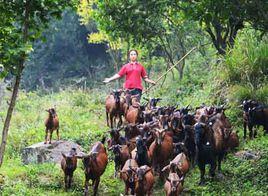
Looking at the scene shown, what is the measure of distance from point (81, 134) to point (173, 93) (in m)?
6.13

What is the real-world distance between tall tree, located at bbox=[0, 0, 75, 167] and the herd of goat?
295 cm

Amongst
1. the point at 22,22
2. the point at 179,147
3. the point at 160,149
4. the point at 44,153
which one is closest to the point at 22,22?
the point at 22,22

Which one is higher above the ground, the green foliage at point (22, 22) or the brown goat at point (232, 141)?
the green foliage at point (22, 22)

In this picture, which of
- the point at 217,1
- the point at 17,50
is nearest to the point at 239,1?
the point at 217,1

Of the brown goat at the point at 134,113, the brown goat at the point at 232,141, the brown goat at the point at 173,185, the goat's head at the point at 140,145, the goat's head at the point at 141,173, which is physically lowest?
the brown goat at the point at 173,185

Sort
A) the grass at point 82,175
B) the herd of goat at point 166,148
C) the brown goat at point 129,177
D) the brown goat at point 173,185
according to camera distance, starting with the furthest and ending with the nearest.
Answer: the grass at point 82,175 < the herd of goat at point 166,148 < the brown goat at point 129,177 < the brown goat at point 173,185

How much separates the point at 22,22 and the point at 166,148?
4398 millimetres

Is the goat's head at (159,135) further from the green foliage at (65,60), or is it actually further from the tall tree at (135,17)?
the green foliage at (65,60)

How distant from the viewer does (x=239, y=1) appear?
830cm

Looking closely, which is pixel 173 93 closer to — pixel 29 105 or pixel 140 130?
pixel 29 105

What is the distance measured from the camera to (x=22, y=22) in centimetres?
621

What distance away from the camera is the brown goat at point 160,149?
955 cm

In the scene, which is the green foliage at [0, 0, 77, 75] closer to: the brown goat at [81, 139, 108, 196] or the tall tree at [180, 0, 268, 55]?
the tall tree at [180, 0, 268, 55]

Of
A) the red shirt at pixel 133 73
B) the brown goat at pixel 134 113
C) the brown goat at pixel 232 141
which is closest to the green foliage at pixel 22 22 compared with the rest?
the brown goat at pixel 232 141
